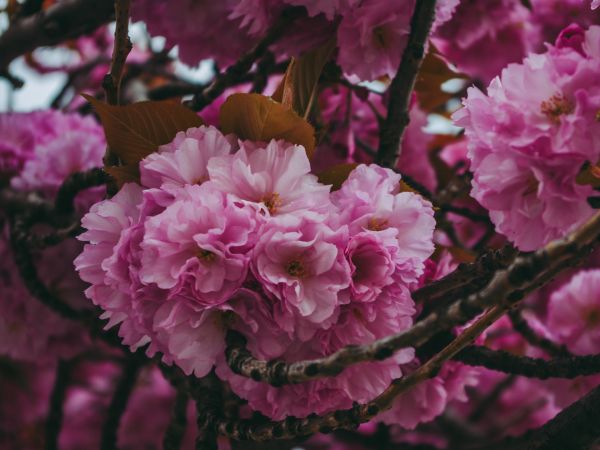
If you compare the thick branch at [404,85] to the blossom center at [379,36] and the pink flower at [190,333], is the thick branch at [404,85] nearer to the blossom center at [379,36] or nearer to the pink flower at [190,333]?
the blossom center at [379,36]

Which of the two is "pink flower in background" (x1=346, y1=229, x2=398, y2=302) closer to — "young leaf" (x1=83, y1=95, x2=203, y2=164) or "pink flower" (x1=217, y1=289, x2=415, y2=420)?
"pink flower" (x1=217, y1=289, x2=415, y2=420)

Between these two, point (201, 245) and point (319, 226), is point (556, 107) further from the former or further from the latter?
point (201, 245)

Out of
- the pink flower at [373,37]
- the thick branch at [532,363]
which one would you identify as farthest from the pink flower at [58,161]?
the thick branch at [532,363]

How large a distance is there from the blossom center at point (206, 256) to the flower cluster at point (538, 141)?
0.28m

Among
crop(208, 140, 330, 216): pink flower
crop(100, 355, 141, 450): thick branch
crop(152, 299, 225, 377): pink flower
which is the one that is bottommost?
crop(100, 355, 141, 450): thick branch

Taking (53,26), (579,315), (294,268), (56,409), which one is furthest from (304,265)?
(56,409)

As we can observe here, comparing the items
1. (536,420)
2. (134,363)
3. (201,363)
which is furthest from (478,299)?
(536,420)

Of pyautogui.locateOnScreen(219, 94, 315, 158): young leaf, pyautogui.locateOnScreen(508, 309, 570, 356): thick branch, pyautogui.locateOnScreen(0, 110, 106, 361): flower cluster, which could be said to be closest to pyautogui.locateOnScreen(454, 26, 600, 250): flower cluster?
pyautogui.locateOnScreen(219, 94, 315, 158): young leaf

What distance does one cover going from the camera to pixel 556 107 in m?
0.80

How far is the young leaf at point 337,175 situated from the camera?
1000 mm

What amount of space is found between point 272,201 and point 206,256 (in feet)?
0.33

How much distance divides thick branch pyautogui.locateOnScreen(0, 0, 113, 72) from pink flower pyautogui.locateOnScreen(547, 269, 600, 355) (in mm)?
1010

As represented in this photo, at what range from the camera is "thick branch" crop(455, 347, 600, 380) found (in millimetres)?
1065

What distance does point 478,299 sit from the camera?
690mm
